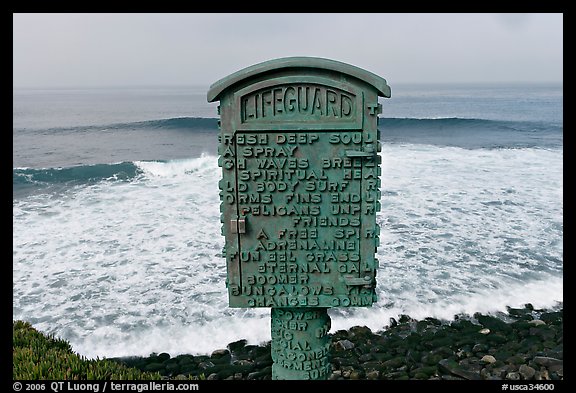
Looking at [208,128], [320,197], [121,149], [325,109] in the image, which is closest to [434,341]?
[320,197]

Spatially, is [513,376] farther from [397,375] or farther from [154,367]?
[154,367]

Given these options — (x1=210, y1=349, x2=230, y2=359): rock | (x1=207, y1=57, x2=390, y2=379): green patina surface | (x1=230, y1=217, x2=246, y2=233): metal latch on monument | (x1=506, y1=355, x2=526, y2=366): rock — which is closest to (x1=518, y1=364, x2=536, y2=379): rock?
(x1=506, y1=355, x2=526, y2=366): rock

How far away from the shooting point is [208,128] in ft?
90.8

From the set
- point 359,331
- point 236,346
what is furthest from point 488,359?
point 236,346

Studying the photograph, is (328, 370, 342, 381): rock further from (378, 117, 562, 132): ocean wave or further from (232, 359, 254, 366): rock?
(378, 117, 562, 132): ocean wave

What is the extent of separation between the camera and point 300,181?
395 cm

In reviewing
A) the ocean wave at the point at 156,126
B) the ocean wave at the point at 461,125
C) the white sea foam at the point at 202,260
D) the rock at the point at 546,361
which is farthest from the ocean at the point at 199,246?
the ocean wave at the point at 461,125

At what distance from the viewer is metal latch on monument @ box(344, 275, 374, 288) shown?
13.3 feet

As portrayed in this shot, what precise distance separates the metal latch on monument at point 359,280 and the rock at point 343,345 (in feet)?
11.4

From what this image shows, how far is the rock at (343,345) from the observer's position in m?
7.18

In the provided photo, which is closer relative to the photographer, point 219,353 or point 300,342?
point 300,342

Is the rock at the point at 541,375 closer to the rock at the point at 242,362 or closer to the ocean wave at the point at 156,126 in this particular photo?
the rock at the point at 242,362

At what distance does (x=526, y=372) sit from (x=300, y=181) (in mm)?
4800

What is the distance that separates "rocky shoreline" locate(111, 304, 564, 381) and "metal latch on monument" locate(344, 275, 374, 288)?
3105 mm
